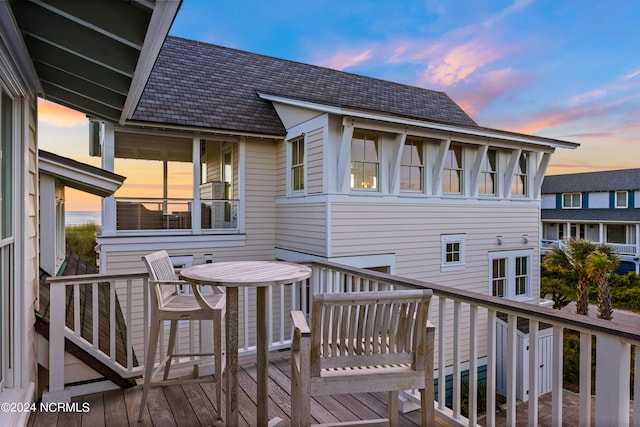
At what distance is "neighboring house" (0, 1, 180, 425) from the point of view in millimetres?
1890

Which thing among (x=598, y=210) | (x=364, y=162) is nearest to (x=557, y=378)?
(x=364, y=162)

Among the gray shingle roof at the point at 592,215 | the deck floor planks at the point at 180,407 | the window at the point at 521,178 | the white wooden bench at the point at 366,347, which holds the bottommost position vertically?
the deck floor planks at the point at 180,407

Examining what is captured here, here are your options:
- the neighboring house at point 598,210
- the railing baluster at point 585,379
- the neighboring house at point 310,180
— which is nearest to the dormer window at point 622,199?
the neighboring house at point 598,210

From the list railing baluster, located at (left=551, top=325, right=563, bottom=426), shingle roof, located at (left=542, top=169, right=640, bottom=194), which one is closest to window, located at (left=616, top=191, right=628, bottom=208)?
shingle roof, located at (left=542, top=169, right=640, bottom=194)

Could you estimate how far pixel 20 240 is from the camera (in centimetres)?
246

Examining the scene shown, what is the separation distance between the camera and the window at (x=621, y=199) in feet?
62.8

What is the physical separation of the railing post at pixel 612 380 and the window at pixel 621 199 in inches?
899

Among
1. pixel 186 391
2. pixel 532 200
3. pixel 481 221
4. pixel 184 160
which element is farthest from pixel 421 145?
pixel 186 391

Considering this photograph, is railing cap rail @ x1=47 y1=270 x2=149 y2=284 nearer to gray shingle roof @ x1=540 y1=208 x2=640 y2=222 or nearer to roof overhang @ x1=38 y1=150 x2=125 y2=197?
roof overhang @ x1=38 y1=150 x2=125 y2=197

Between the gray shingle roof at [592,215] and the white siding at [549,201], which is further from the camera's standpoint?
the white siding at [549,201]

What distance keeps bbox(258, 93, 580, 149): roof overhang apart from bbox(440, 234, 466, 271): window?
2337 mm

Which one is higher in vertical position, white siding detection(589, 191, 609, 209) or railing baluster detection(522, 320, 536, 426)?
white siding detection(589, 191, 609, 209)

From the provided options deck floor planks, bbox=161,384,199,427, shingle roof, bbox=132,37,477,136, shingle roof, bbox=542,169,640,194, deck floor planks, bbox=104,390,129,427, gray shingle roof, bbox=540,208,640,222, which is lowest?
deck floor planks, bbox=104,390,129,427

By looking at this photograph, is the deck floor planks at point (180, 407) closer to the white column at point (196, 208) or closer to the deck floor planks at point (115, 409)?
the deck floor planks at point (115, 409)
